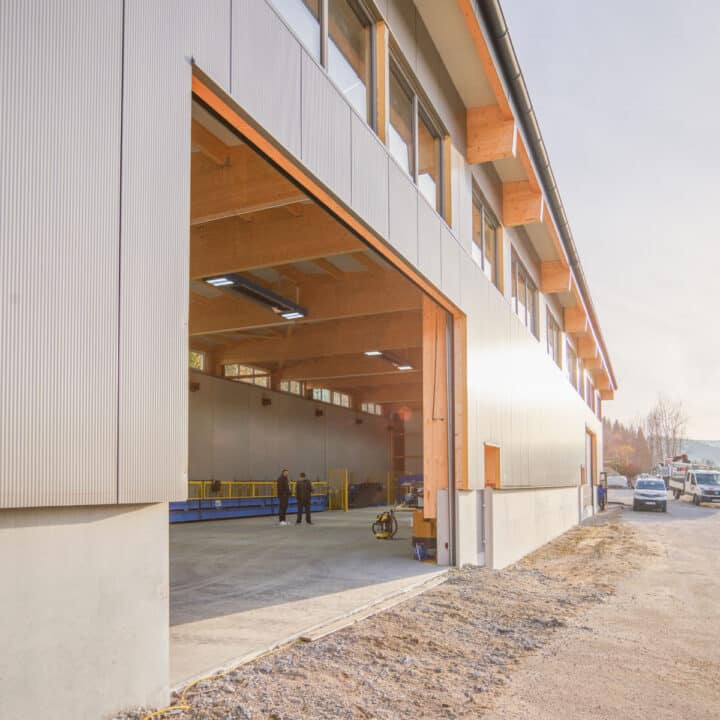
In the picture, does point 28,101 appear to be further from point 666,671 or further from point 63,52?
point 666,671

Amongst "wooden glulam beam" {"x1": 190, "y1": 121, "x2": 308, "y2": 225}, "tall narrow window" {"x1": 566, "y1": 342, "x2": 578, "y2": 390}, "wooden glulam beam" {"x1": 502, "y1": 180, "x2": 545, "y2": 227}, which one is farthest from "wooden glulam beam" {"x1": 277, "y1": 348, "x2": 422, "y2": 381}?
"wooden glulam beam" {"x1": 190, "y1": 121, "x2": 308, "y2": 225}

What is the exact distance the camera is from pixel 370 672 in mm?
6023

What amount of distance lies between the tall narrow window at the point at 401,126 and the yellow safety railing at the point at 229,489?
16073mm

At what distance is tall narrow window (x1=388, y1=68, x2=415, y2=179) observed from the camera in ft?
33.6

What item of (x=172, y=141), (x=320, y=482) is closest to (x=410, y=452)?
(x=320, y=482)

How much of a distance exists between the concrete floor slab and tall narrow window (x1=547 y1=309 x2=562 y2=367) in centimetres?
965

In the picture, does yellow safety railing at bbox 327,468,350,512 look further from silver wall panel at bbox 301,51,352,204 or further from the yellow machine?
silver wall panel at bbox 301,51,352,204

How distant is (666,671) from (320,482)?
27.5 m

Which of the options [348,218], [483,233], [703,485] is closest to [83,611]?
[348,218]

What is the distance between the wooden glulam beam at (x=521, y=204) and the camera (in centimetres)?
1612

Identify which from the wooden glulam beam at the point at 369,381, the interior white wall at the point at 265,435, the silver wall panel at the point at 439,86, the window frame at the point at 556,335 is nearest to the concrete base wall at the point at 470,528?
the silver wall panel at the point at 439,86

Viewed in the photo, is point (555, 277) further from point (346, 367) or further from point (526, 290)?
point (346, 367)

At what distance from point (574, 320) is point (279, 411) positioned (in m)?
12.5

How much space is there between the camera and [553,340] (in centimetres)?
2595
